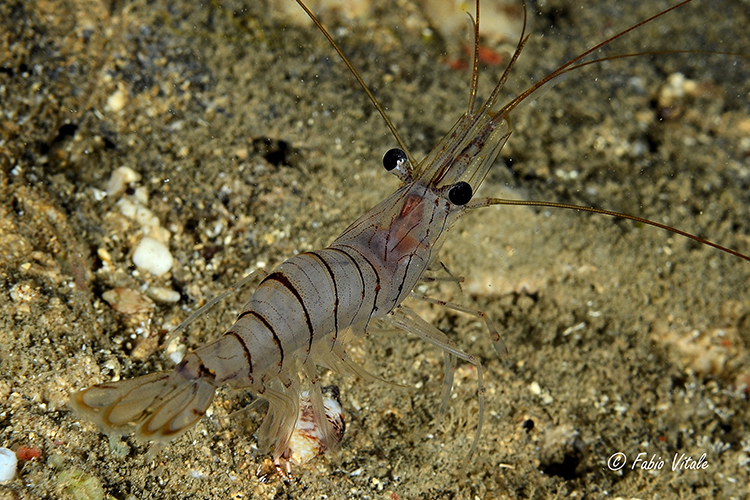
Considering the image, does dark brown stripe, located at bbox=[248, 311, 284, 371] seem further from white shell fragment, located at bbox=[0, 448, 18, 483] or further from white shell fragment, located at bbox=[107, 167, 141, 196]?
white shell fragment, located at bbox=[107, 167, 141, 196]

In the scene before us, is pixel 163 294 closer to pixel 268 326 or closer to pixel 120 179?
pixel 120 179

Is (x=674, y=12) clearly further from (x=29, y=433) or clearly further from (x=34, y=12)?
(x=29, y=433)

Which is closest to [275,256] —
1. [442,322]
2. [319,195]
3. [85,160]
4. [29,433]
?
[319,195]

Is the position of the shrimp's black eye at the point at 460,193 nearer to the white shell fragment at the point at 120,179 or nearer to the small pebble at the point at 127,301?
the small pebble at the point at 127,301

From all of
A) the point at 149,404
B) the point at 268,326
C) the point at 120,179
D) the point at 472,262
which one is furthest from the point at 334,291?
the point at 120,179

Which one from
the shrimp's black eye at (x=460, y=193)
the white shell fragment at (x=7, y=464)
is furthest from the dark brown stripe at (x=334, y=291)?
the white shell fragment at (x=7, y=464)

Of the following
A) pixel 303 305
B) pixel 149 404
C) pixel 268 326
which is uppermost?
pixel 303 305
